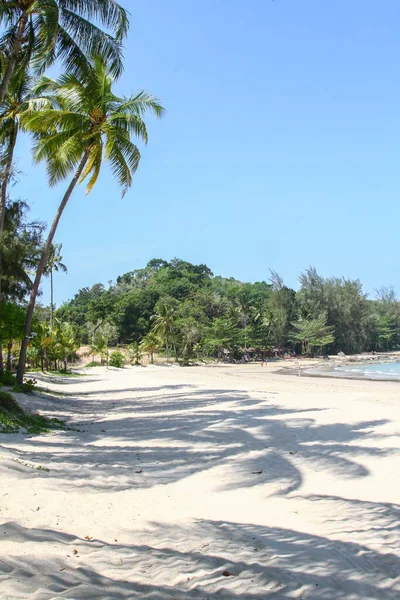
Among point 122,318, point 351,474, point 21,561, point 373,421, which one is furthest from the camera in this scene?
point 122,318

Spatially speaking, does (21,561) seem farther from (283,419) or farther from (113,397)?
(113,397)

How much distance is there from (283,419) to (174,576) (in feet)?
28.6

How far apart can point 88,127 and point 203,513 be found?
1526 cm

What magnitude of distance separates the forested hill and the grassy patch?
1646 inches

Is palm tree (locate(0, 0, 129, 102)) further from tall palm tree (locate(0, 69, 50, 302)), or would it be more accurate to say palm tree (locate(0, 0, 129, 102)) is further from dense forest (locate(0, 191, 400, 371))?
dense forest (locate(0, 191, 400, 371))

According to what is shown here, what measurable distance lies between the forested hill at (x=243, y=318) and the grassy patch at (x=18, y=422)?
4181cm

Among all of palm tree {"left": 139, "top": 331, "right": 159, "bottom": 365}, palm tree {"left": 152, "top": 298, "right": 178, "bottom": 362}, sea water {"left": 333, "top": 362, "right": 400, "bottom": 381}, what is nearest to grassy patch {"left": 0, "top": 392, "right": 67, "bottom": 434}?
sea water {"left": 333, "top": 362, "right": 400, "bottom": 381}

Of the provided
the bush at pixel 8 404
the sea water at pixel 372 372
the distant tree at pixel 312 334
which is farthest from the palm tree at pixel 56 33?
the distant tree at pixel 312 334

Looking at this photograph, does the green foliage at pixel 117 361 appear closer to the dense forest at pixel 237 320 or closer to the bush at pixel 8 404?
the dense forest at pixel 237 320

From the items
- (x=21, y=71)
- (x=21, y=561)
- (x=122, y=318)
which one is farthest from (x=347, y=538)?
(x=122, y=318)

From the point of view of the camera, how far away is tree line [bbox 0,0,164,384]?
12.6 meters

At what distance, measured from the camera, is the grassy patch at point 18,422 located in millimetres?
9891

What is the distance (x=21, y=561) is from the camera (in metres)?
3.48

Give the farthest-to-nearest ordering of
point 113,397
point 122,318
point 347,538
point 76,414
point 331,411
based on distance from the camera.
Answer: point 122,318, point 113,397, point 76,414, point 331,411, point 347,538
